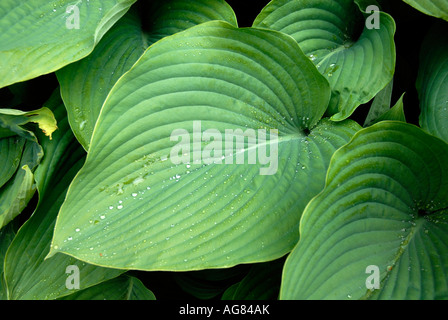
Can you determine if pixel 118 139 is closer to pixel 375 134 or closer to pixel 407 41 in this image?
pixel 375 134

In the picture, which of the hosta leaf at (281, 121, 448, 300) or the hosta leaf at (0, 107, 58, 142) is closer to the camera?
the hosta leaf at (281, 121, 448, 300)

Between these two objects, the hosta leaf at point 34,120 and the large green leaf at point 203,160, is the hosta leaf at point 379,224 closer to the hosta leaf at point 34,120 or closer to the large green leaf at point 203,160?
the large green leaf at point 203,160

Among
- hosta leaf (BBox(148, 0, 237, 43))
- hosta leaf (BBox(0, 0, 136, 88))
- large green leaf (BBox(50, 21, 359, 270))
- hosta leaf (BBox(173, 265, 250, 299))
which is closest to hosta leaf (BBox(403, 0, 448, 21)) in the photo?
large green leaf (BBox(50, 21, 359, 270))

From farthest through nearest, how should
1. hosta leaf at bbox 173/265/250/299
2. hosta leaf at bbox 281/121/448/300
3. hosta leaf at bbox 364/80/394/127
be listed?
1. hosta leaf at bbox 173/265/250/299
2. hosta leaf at bbox 364/80/394/127
3. hosta leaf at bbox 281/121/448/300

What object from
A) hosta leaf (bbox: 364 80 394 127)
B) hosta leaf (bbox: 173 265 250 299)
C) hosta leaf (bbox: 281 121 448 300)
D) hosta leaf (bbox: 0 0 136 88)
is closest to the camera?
hosta leaf (bbox: 281 121 448 300)

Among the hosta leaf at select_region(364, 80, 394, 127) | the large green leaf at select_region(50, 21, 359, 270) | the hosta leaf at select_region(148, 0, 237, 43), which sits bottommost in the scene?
the large green leaf at select_region(50, 21, 359, 270)

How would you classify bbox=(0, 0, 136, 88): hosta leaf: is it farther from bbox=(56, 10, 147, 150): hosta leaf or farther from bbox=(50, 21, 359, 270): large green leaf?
bbox=(50, 21, 359, 270): large green leaf

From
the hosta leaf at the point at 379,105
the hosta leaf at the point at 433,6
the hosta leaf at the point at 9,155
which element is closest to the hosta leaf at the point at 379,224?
the hosta leaf at the point at 379,105

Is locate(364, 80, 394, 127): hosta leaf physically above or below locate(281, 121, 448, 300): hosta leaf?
above
